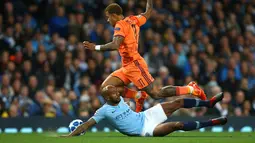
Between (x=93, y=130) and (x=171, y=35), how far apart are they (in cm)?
434

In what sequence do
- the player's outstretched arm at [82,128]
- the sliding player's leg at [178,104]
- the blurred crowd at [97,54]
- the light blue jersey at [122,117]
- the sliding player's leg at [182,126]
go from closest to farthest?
1. the sliding player's leg at [182,126]
2. the player's outstretched arm at [82,128]
3. the light blue jersey at [122,117]
4. the sliding player's leg at [178,104]
5. the blurred crowd at [97,54]

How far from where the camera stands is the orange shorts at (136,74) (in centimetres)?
1373

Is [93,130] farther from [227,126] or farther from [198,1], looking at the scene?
[198,1]

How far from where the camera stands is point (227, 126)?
1738cm

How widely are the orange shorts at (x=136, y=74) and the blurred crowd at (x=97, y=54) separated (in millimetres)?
3473

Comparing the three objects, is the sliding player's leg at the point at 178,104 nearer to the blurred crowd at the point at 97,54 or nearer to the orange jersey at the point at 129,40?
the orange jersey at the point at 129,40

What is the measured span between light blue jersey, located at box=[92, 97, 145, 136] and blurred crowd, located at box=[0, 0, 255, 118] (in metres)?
4.61

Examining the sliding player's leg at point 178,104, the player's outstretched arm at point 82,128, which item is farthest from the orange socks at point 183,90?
the player's outstretched arm at point 82,128

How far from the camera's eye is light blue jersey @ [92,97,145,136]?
489 inches

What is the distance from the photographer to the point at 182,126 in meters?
12.1

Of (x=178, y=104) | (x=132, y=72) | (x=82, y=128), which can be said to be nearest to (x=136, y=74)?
(x=132, y=72)

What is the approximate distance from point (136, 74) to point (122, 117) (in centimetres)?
152

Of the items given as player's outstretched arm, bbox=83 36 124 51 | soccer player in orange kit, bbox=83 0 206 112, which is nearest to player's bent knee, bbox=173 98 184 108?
soccer player in orange kit, bbox=83 0 206 112

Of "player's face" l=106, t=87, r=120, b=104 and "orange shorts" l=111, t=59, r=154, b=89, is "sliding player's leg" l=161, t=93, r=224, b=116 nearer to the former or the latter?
"player's face" l=106, t=87, r=120, b=104
